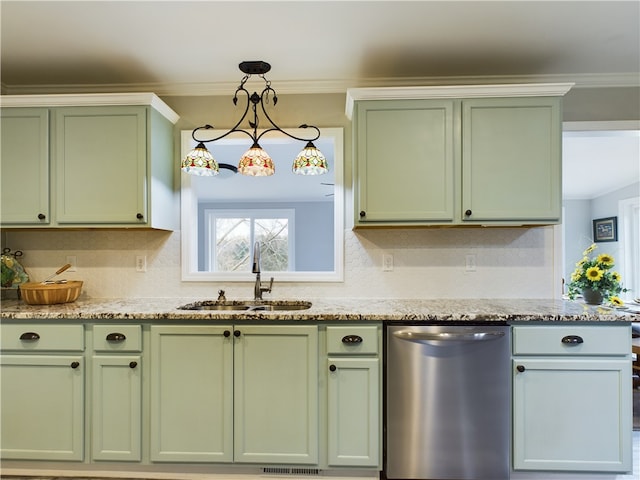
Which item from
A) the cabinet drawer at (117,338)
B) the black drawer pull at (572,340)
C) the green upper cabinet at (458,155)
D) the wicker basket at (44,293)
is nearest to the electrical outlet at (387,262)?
the green upper cabinet at (458,155)

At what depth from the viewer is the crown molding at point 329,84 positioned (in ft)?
8.35

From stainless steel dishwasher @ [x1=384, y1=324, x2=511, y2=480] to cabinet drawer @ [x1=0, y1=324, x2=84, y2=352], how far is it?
1.65m

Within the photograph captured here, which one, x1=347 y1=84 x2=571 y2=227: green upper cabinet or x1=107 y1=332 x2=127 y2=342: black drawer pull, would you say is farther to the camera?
x1=347 y1=84 x2=571 y2=227: green upper cabinet

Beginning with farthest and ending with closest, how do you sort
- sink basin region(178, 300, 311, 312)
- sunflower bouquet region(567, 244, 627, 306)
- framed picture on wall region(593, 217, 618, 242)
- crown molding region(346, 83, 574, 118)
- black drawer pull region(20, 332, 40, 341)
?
1. framed picture on wall region(593, 217, 618, 242)
2. sink basin region(178, 300, 311, 312)
3. sunflower bouquet region(567, 244, 627, 306)
4. crown molding region(346, 83, 574, 118)
5. black drawer pull region(20, 332, 40, 341)

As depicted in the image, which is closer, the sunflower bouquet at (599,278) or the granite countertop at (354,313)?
the granite countertop at (354,313)

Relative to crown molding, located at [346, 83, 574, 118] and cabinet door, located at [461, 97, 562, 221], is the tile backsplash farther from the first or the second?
crown molding, located at [346, 83, 574, 118]

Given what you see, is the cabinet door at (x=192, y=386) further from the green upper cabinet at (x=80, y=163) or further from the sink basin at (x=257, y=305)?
the green upper cabinet at (x=80, y=163)

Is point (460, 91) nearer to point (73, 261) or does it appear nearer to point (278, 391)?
point (278, 391)

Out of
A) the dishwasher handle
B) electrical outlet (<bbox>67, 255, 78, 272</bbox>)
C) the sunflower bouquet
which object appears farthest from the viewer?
electrical outlet (<bbox>67, 255, 78, 272</bbox>)

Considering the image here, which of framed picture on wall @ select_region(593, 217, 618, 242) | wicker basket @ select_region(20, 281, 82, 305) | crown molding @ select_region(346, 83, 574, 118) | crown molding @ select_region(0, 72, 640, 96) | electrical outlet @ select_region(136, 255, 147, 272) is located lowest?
wicker basket @ select_region(20, 281, 82, 305)

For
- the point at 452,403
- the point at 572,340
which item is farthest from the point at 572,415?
the point at 452,403

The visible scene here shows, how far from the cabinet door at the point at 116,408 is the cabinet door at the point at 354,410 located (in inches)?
40.6

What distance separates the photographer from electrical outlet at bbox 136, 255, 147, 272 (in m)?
2.66

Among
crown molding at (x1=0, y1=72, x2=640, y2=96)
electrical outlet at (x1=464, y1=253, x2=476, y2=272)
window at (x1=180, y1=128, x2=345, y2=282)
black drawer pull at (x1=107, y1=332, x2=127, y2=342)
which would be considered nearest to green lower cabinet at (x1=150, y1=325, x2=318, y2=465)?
black drawer pull at (x1=107, y1=332, x2=127, y2=342)
